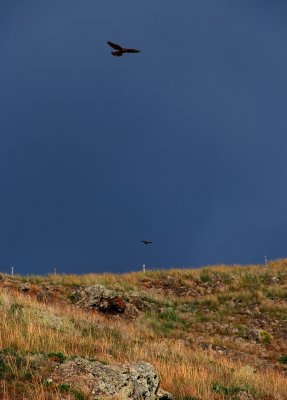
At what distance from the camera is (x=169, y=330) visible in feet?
70.2

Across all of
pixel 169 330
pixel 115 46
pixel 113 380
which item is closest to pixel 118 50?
pixel 115 46

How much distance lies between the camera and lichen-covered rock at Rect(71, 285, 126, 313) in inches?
888

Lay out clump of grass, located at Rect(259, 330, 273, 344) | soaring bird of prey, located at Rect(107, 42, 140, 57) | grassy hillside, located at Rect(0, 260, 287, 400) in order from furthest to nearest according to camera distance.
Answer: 1. clump of grass, located at Rect(259, 330, 273, 344)
2. soaring bird of prey, located at Rect(107, 42, 140, 57)
3. grassy hillside, located at Rect(0, 260, 287, 400)

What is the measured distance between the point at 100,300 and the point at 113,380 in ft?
52.9

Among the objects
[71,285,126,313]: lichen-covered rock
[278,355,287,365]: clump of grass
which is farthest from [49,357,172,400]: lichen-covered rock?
[71,285,126,313]: lichen-covered rock

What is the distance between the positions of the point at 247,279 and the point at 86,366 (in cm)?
2636

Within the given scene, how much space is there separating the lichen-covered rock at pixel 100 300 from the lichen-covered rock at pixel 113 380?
15119 millimetres

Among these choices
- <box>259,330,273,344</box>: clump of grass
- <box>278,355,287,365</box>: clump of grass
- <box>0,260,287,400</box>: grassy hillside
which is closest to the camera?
<box>0,260,287,400</box>: grassy hillside

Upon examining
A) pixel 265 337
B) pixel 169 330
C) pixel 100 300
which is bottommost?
pixel 265 337

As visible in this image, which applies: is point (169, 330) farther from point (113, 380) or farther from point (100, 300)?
point (113, 380)

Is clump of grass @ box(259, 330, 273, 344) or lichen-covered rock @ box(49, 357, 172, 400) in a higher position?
clump of grass @ box(259, 330, 273, 344)

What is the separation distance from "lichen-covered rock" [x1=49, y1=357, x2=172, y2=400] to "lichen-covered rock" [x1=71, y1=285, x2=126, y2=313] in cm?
1512

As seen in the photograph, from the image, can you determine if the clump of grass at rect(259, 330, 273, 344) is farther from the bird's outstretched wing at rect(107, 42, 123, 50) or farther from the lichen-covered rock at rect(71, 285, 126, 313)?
the bird's outstretched wing at rect(107, 42, 123, 50)

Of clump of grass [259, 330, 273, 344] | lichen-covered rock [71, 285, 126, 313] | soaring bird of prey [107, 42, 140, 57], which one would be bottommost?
clump of grass [259, 330, 273, 344]
